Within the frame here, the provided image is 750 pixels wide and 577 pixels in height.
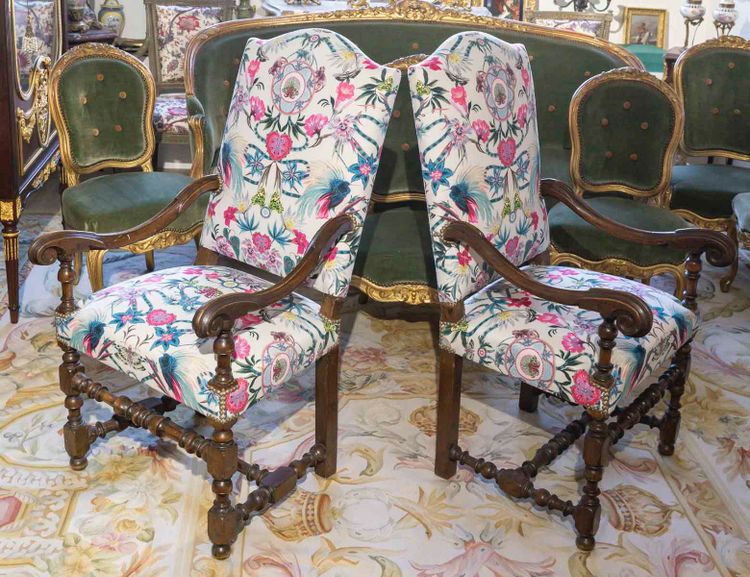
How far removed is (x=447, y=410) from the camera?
108 inches

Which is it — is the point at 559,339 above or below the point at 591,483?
above

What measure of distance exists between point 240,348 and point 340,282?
378 mm

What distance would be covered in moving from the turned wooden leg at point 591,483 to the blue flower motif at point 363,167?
35.6 inches

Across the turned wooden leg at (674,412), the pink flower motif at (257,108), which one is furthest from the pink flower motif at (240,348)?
the turned wooden leg at (674,412)

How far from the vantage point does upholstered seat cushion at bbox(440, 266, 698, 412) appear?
239 cm

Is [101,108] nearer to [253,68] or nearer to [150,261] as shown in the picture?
[150,261]

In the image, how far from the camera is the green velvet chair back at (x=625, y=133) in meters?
3.88

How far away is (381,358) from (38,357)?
1332 millimetres

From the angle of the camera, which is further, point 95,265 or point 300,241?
point 95,265

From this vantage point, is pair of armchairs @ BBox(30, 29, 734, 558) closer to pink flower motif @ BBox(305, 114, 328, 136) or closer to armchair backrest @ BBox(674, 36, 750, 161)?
pink flower motif @ BBox(305, 114, 328, 136)

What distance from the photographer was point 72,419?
9.05 ft

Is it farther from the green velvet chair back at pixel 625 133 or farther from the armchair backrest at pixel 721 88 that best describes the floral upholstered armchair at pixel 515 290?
the armchair backrest at pixel 721 88

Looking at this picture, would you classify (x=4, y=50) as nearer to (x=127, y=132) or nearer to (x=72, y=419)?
(x=127, y=132)

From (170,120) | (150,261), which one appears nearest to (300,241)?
(150,261)
